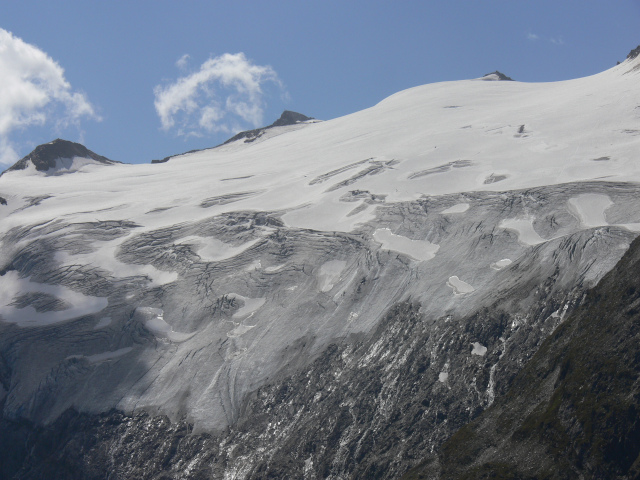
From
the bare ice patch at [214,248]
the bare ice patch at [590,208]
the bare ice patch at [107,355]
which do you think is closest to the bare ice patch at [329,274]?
the bare ice patch at [214,248]

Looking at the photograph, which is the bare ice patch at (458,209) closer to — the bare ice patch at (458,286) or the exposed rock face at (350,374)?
the exposed rock face at (350,374)

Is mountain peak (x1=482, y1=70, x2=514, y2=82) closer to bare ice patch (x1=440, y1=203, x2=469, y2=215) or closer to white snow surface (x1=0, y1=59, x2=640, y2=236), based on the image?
white snow surface (x1=0, y1=59, x2=640, y2=236)

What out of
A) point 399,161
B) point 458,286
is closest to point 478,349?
point 458,286

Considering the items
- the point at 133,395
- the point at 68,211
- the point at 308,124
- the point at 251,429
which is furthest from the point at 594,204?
the point at 308,124

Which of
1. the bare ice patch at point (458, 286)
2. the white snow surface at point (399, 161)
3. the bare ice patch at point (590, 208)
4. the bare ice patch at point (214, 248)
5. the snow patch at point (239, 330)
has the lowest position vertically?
the snow patch at point (239, 330)

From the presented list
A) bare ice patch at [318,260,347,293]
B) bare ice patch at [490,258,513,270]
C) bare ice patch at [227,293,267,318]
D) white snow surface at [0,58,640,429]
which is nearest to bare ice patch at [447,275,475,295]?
white snow surface at [0,58,640,429]

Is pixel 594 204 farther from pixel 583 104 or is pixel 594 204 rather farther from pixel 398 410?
pixel 583 104
